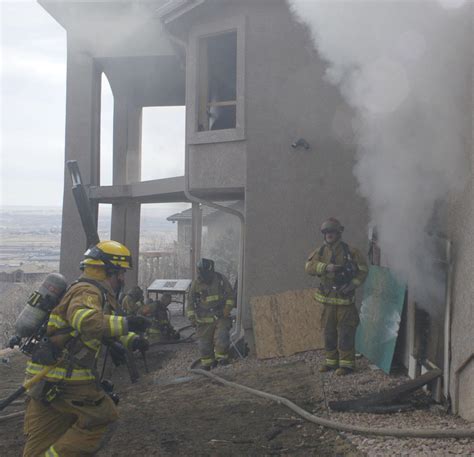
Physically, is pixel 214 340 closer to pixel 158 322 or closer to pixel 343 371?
pixel 343 371

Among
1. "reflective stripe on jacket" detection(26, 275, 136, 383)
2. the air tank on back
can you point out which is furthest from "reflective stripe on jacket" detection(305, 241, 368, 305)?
the air tank on back

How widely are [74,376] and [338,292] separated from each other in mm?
3537

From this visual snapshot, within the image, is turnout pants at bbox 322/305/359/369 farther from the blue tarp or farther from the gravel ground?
the blue tarp

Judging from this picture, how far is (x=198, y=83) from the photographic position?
9.35 meters

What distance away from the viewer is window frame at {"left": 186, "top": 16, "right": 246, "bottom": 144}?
8.63m

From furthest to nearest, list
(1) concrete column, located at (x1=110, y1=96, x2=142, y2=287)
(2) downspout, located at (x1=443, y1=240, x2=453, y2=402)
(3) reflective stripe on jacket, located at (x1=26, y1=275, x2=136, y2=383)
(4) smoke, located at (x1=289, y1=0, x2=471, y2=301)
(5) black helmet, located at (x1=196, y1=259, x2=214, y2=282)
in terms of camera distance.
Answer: (1) concrete column, located at (x1=110, y1=96, x2=142, y2=287)
(5) black helmet, located at (x1=196, y1=259, x2=214, y2=282)
(4) smoke, located at (x1=289, y1=0, x2=471, y2=301)
(2) downspout, located at (x1=443, y1=240, x2=453, y2=402)
(3) reflective stripe on jacket, located at (x1=26, y1=275, x2=136, y2=383)

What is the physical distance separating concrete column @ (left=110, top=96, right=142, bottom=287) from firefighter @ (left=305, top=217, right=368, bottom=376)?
7787 mm

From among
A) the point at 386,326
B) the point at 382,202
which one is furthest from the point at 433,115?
the point at 386,326

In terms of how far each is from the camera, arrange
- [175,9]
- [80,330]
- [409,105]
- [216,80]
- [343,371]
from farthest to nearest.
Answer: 1. [216,80]
2. [175,9]
3. [343,371]
4. [409,105]
5. [80,330]

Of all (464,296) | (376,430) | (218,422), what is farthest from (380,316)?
(376,430)

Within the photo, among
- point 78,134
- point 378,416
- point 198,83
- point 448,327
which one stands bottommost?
point 378,416

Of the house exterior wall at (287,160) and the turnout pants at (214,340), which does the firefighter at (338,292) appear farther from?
the turnout pants at (214,340)

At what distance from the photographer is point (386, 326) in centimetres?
686

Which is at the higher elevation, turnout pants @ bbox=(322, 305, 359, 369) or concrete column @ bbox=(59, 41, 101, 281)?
concrete column @ bbox=(59, 41, 101, 281)
